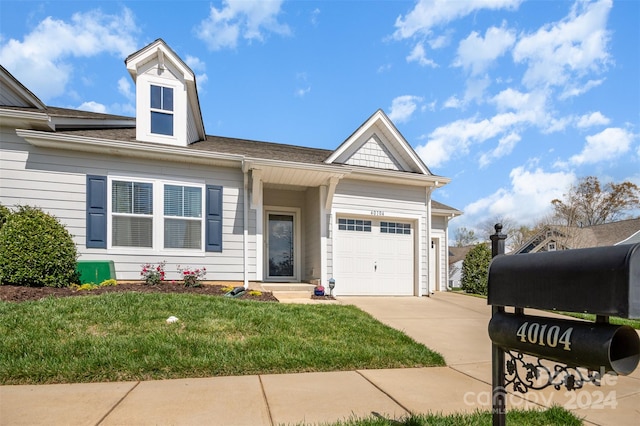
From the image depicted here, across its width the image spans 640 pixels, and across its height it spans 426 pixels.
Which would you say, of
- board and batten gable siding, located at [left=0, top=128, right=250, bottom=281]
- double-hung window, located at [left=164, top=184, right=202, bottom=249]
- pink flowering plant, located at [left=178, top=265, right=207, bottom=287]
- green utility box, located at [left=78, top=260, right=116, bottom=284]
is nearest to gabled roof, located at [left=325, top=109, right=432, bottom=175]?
board and batten gable siding, located at [left=0, top=128, right=250, bottom=281]

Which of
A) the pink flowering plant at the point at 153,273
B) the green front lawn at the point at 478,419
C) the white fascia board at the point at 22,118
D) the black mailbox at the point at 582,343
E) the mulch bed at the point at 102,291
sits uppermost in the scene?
the white fascia board at the point at 22,118

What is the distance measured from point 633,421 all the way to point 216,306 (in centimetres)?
551

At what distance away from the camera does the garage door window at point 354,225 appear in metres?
10.7

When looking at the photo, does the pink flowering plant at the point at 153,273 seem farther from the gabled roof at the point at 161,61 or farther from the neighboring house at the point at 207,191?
the gabled roof at the point at 161,61

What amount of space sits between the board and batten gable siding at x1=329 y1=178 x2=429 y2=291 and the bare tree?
22860 millimetres

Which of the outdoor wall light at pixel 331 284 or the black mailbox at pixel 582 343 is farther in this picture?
the outdoor wall light at pixel 331 284

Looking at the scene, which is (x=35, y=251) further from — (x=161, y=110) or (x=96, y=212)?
(x=161, y=110)

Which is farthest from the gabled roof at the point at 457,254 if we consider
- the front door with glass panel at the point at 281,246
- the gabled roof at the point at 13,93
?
the gabled roof at the point at 13,93

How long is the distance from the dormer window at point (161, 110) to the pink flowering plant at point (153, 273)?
3.49m

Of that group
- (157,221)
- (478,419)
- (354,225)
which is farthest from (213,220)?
(478,419)

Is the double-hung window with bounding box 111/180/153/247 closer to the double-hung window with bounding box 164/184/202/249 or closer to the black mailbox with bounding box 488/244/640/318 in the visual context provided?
the double-hung window with bounding box 164/184/202/249

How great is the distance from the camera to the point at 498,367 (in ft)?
6.82

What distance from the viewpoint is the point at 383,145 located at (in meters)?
11.5

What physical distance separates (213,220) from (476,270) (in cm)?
1013
